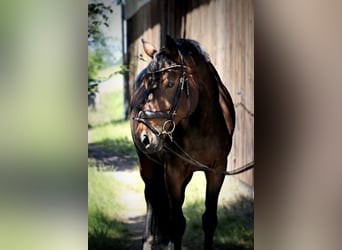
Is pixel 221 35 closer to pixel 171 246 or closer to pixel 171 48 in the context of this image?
pixel 171 48

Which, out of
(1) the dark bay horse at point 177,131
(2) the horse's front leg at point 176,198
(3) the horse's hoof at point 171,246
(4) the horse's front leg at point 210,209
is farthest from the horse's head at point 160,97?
(3) the horse's hoof at point 171,246

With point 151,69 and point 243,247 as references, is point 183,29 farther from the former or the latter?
point 243,247

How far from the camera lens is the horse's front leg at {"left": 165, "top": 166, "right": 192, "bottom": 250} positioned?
1628 mm

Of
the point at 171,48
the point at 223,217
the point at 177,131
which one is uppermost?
the point at 171,48

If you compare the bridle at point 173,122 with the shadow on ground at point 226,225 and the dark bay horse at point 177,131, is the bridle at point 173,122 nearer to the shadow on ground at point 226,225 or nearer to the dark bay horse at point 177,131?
the dark bay horse at point 177,131

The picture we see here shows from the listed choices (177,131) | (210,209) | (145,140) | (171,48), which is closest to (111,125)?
(145,140)

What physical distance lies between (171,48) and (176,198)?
0.54 metres

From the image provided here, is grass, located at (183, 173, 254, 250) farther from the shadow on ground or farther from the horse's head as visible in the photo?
the horse's head

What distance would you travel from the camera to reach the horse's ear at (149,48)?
5.30 feet

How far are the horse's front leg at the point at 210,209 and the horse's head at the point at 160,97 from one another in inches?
8.7

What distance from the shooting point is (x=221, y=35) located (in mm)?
1622

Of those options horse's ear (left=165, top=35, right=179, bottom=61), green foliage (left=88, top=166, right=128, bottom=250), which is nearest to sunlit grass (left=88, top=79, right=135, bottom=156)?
green foliage (left=88, top=166, right=128, bottom=250)
